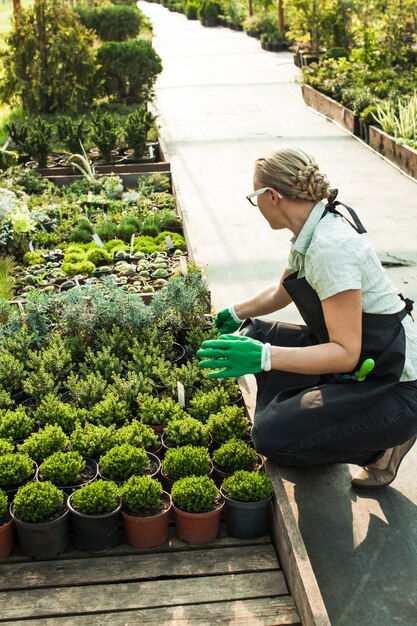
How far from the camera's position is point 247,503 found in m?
2.75

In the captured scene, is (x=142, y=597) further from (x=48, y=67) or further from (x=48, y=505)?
(x=48, y=67)

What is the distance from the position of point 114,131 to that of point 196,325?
14.1ft

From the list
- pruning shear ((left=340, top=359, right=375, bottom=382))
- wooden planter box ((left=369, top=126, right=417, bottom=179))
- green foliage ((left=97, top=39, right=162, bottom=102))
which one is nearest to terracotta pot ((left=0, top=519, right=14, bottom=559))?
pruning shear ((left=340, top=359, right=375, bottom=382))

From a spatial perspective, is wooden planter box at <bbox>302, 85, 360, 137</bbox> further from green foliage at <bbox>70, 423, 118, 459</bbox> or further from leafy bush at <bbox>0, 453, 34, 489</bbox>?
leafy bush at <bbox>0, 453, 34, 489</bbox>

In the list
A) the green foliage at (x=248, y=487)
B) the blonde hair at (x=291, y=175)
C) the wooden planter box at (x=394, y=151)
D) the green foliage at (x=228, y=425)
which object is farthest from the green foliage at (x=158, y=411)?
the wooden planter box at (x=394, y=151)

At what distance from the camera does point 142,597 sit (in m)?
2.52

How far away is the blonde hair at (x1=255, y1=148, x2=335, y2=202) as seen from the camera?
9.30 ft

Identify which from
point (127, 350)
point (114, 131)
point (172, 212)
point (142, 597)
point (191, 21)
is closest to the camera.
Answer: point (142, 597)

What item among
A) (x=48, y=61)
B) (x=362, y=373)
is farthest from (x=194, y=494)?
(x=48, y=61)

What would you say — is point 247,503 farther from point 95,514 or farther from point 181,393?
point 181,393

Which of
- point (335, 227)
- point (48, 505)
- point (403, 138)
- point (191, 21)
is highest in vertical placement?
point (335, 227)

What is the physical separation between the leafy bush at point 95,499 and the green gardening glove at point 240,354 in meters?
0.60

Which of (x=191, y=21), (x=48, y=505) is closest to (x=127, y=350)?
(x=48, y=505)

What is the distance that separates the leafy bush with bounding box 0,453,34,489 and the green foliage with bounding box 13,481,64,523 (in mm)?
125
